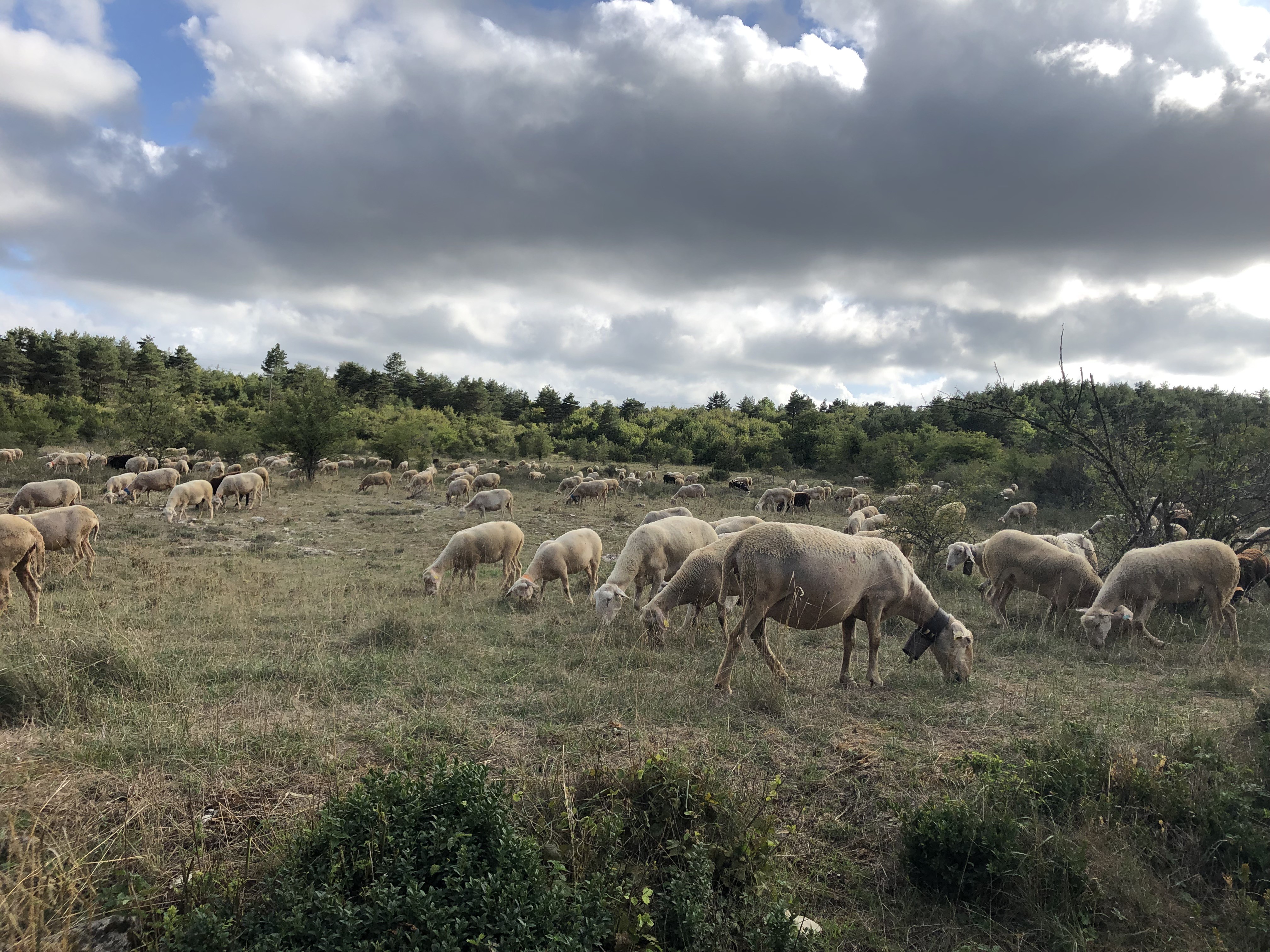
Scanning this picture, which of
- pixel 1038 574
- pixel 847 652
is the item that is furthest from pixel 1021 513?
pixel 847 652

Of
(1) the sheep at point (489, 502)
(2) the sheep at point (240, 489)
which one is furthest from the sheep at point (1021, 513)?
(2) the sheep at point (240, 489)

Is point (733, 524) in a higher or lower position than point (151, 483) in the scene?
higher

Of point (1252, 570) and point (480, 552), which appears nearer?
point (1252, 570)

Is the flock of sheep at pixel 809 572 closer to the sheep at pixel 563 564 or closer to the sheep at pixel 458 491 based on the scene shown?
the sheep at pixel 563 564

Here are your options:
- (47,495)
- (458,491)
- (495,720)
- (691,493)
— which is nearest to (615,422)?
(691,493)

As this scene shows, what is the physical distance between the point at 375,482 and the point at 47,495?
1685 centimetres

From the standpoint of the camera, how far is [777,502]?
108 feet

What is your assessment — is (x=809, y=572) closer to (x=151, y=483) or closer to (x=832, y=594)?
(x=832, y=594)

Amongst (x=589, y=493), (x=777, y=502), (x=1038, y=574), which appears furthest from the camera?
(x=777, y=502)

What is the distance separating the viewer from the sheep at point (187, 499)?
2250 centimetres

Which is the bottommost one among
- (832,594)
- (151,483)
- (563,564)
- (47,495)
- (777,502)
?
(151,483)

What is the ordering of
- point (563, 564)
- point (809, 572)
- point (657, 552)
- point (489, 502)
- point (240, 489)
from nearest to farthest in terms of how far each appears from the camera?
Answer: point (809, 572) → point (657, 552) → point (563, 564) → point (240, 489) → point (489, 502)

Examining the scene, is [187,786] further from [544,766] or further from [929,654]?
[929,654]

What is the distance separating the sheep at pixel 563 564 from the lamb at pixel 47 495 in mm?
16331
